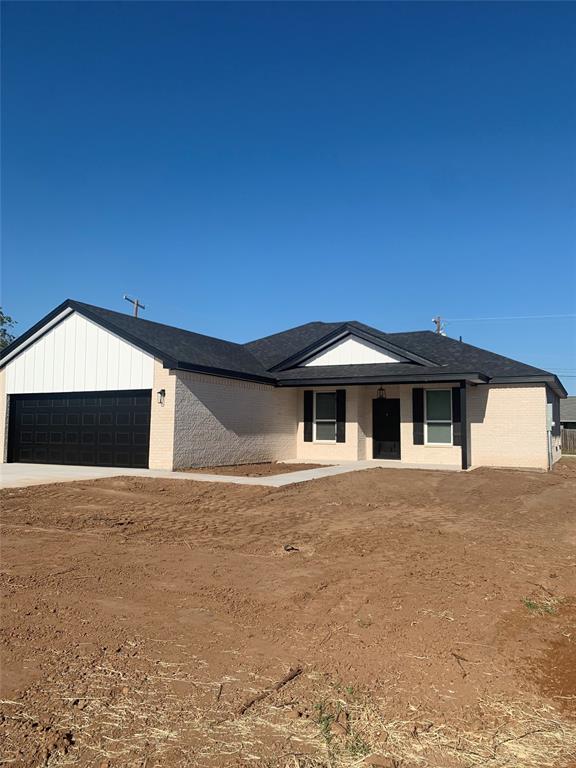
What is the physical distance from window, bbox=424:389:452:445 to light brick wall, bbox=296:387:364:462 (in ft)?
7.77

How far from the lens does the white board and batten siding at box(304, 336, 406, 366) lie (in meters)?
19.8

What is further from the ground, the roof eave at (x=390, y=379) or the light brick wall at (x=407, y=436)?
the roof eave at (x=390, y=379)

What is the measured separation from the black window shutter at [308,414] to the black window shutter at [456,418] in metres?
5.11

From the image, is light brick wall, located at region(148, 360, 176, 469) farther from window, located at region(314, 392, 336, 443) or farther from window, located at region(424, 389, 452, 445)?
window, located at region(424, 389, 452, 445)

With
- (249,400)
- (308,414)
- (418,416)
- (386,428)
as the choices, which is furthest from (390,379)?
(249,400)

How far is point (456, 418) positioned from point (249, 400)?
6809 millimetres

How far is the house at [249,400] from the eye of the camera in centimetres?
1628

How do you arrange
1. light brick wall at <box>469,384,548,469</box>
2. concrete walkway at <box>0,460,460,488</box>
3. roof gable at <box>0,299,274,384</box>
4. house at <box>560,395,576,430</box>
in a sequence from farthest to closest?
house at <box>560,395,576,430</box> → light brick wall at <box>469,384,548,469</box> → roof gable at <box>0,299,274,384</box> → concrete walkway at <box>0,460,460,488</box>

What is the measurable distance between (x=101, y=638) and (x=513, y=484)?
461 inches

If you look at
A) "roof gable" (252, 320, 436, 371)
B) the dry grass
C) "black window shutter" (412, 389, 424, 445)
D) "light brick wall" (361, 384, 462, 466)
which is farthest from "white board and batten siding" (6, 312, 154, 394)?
the dry grass

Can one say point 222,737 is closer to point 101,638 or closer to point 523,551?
point 101,638

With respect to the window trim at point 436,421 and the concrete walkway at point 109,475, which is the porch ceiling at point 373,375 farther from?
the concrete walkway at point 109,475

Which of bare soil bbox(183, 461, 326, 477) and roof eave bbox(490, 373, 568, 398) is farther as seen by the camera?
roof eave bbox(490, 373, 568, 398)

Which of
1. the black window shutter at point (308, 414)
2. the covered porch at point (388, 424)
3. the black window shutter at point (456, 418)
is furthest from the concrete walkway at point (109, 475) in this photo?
the black window shutter at point (308, 414)
